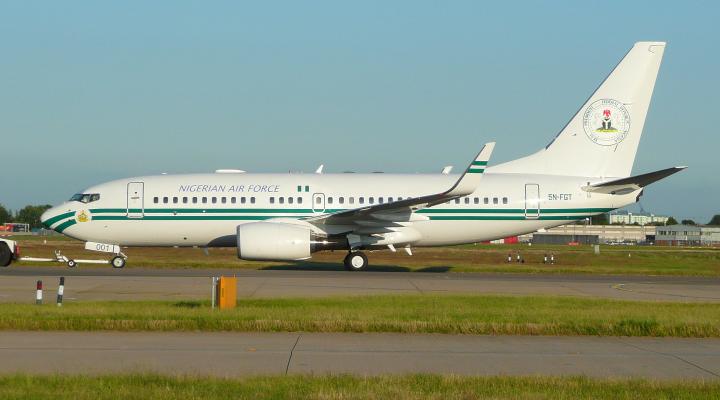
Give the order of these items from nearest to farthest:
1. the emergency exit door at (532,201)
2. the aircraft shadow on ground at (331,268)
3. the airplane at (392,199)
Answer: the airplane at (392,199)
the emergency exit door at (532,201)
the aircraft shadow on ground at (331,268)

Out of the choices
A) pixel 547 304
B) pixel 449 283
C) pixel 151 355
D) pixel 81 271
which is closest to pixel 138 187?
pixel 81 271

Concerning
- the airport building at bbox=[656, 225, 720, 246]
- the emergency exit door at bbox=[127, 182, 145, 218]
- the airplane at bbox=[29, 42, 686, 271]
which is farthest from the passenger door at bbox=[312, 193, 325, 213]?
the airport building at bbox=[656, 225, 720, 246]

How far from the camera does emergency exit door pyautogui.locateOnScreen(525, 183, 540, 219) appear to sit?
32.9m

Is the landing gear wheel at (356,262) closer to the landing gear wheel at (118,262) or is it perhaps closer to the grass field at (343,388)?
the landing gear wheel at (118,262)

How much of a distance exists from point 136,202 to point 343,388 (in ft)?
80.2

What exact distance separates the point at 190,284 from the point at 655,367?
14.7m

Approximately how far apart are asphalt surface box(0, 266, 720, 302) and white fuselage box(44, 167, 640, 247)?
195 centimetres

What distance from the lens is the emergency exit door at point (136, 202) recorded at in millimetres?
32719

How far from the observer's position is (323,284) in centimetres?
2489

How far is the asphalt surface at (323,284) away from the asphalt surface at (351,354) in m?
6.75

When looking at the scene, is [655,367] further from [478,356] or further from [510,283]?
[510,283]

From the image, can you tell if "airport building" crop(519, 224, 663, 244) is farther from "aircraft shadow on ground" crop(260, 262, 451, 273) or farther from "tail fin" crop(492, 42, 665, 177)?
"tail fin" crop(492, 42, 665, 177)

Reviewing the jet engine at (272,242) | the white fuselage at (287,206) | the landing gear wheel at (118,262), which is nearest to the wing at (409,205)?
the white fuselage at (287,206)

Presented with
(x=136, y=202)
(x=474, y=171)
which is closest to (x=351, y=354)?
(x=474, y=171)
